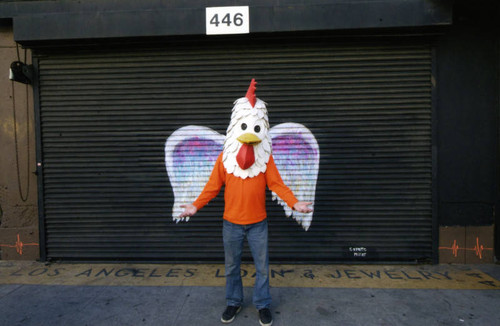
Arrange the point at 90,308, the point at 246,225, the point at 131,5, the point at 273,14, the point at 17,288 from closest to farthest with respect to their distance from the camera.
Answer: the point at 246,225 < the point at 90,308 < the point at 17,288 < the point at 273,14 < the point at 131,5

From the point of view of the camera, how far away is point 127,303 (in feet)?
11.7

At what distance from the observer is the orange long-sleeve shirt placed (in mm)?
3098

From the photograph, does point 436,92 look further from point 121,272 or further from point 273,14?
point 121,272

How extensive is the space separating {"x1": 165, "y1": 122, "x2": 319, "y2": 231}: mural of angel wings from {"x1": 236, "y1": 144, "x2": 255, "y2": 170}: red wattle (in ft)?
5.49

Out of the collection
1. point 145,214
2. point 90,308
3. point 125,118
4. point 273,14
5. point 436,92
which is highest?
point 273,14

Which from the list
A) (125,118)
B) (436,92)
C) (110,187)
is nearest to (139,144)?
(125,118)

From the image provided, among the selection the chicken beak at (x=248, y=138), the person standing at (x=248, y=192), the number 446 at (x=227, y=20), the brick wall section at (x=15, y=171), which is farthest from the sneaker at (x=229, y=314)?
the number 446 at (x=227, y=20)

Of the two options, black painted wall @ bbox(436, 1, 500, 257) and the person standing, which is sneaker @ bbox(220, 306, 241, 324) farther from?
black painted wall @ bbox(436, 1, 500, 257)

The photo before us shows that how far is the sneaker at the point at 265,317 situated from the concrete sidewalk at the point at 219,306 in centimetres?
11

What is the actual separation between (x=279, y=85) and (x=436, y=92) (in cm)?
241

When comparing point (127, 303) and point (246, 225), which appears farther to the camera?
point (127, 303)

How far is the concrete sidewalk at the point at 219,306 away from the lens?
320 centimetres

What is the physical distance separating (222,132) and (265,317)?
8.97 feet

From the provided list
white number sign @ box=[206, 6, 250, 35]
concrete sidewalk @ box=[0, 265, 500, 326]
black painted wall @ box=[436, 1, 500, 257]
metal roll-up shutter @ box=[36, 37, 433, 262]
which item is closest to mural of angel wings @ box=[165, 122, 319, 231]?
metal roll-up shutter @ box=[36, 37, 433, 262]
